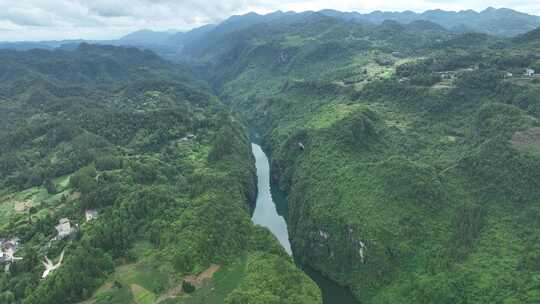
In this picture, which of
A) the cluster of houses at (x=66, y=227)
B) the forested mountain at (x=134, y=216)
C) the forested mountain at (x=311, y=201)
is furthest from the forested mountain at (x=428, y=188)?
the cluster of houses at (x=66, y=227)

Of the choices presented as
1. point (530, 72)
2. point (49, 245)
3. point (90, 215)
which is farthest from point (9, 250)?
point (530, 72)

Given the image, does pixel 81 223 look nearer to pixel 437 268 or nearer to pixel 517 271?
pixel 437 268

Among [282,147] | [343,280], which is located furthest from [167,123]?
[343,280]

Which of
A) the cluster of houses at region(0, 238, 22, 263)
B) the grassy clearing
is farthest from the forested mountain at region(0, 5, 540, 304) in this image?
the cluster of houses at region(0, 238, 22, 263)

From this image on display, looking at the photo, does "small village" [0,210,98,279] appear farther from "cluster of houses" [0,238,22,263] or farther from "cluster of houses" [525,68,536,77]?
"cluster of houses" [525,68,536,77]

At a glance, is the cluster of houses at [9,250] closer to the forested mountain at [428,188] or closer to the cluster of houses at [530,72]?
the forested mountain at [428,188]

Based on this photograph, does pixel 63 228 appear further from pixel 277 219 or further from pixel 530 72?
pixel 530 72

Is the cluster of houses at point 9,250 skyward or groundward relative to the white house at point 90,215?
groundward
